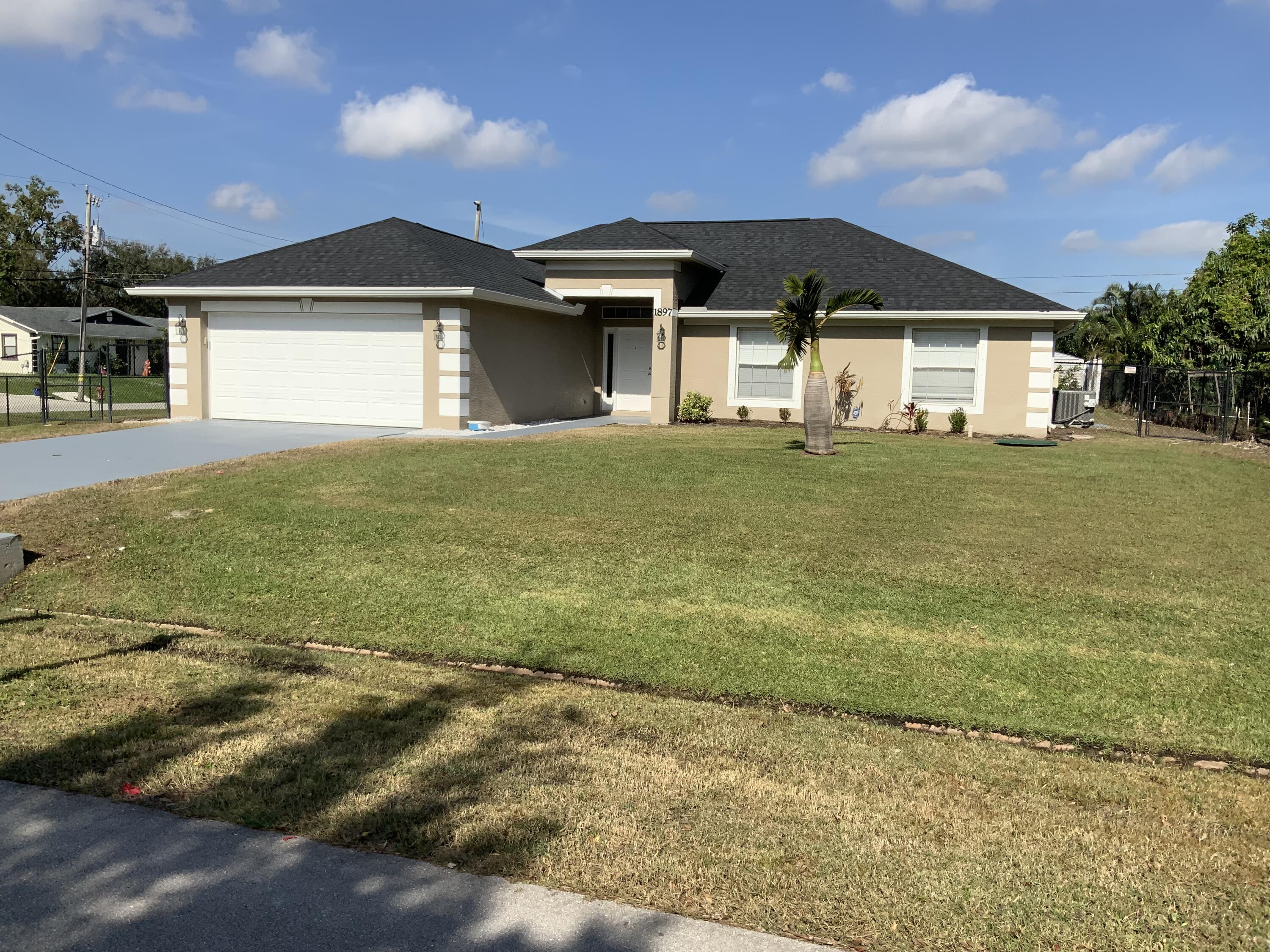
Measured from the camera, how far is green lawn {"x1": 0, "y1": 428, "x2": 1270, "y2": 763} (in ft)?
19.7

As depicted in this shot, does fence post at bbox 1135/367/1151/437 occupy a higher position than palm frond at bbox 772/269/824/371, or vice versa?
palm frond at bbox 772/269/824/371

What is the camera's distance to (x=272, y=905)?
3.17 metres

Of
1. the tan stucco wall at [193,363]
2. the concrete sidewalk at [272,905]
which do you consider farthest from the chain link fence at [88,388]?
the concrete sidewalk at [272,905]

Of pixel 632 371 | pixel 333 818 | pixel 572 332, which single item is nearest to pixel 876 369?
pixel 632 371

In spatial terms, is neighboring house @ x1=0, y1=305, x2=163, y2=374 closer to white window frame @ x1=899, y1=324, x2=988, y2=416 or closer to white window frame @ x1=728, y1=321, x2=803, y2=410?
white window frame @ x1=728, y1=321, x2=803, y2=410

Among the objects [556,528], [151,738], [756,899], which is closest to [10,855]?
[151,738]

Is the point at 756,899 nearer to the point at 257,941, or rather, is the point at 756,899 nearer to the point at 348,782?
the point at 257,941

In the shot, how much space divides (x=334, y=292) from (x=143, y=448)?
4907 millimetres

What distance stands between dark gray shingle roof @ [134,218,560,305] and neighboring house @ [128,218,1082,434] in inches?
2.5

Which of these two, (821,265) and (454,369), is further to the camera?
(821,265)

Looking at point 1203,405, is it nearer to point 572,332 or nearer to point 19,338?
point 572,332

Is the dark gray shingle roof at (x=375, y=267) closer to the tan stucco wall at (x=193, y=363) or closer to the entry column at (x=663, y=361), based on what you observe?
the tan stucco wall at (x=193, y=363)

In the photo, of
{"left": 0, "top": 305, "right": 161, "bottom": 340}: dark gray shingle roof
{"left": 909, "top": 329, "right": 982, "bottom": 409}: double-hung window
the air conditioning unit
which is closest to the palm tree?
{"left": 909, "top": 329, "right": 982, "bottom": 409}: double-hung window

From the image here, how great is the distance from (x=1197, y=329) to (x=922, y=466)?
60.6 ft
